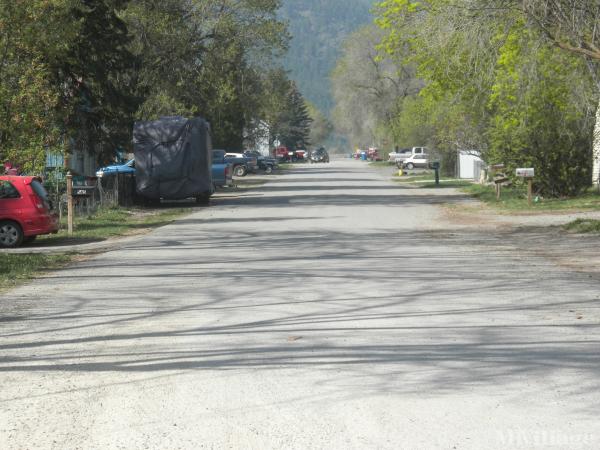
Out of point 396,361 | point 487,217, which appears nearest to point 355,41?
point 487,217

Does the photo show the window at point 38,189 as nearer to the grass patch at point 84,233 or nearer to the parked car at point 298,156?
the grass patch at point 84,233

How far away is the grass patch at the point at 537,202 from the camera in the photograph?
31.5 m

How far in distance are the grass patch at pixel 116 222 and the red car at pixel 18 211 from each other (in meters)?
1.40

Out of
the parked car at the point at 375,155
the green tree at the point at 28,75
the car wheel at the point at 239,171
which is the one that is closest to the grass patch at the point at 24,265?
the green tree at the point at 28,75

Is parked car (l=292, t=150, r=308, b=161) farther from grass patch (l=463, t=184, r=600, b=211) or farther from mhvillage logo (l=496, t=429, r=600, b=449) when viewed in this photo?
mhvillage logo (l=496, t=429, r=600, b=449)

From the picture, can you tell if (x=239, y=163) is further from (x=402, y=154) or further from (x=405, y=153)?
(x=405, y=153)

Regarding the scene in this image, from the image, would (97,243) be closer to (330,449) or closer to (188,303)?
(188,303)

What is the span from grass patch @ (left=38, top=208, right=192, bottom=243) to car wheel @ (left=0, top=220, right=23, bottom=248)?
148cm

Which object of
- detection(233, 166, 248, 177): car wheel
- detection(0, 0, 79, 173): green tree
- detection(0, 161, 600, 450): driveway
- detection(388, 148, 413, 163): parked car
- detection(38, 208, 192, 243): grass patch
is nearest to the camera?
detection(0, 161, 600, 450): driveway

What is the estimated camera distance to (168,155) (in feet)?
122

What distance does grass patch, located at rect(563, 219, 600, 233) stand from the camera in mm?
23281

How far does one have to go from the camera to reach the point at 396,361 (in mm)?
8930

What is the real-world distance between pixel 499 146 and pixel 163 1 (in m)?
15.4

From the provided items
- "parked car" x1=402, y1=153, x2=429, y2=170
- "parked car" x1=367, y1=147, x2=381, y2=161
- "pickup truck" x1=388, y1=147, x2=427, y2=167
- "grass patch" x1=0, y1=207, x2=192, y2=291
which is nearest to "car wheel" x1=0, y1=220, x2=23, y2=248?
"grass patch" x1=0, y1=207, x2=192, y2=291
